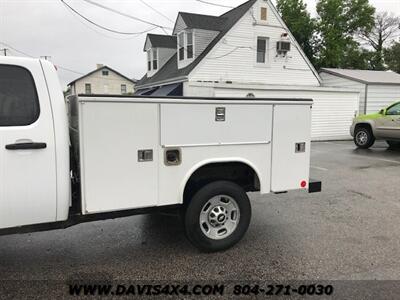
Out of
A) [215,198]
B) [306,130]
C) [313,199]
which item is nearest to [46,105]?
[215,198]

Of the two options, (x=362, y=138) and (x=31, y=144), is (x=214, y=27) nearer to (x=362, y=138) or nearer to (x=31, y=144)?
(x=362, y=138)

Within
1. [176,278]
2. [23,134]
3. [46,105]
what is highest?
[46,105]

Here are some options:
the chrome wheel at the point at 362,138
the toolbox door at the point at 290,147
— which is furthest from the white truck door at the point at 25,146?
the chrome wheel at the point at 362,138

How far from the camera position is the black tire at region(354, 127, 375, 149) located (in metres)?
13.1

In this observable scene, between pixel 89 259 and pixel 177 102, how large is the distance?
6.38 feet

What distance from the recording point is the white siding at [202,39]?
19.9m

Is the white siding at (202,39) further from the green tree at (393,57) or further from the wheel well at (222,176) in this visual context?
the green tree at (393,57)

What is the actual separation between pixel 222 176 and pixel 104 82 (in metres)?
56.7

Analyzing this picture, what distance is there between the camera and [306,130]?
4.46 metres

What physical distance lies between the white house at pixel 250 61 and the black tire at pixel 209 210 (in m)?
12.7

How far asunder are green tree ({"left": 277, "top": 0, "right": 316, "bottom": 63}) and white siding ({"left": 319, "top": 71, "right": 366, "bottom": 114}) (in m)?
10.9

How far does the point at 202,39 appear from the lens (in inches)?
788

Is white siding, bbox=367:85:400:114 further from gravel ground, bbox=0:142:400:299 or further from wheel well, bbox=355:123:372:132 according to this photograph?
gravel ground, bbox=0:142:400:299

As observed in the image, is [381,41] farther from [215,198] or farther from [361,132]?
[215,198]
